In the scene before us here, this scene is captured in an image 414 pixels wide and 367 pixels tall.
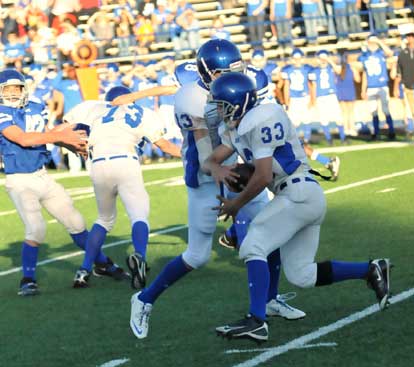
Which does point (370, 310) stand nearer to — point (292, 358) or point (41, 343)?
point (292, 358)

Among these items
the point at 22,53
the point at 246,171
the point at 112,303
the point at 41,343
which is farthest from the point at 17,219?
the point at 22,53

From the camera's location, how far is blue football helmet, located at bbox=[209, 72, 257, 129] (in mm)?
5934

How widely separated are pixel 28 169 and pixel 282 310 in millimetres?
2674

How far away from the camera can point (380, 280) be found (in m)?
6.27

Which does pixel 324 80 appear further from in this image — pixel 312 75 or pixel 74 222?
pixel 74 222

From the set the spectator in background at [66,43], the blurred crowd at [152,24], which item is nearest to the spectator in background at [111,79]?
the blurred crowd at [152,24]

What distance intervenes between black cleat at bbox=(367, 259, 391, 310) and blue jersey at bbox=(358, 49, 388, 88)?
42.3 ft

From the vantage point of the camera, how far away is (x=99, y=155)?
8.41 meters

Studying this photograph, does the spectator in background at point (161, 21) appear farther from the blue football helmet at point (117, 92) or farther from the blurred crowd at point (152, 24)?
the blue football helmet at point (117, 92)

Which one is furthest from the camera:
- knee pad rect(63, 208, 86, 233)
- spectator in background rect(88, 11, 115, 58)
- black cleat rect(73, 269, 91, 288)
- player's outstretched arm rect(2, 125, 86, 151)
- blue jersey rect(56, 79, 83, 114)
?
spectator in background rect(88, 11, 115, 58)

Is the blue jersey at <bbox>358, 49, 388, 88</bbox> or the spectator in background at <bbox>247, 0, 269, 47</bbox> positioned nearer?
the blue jersey at <bbox>358, 49, 388, 88</bbox>

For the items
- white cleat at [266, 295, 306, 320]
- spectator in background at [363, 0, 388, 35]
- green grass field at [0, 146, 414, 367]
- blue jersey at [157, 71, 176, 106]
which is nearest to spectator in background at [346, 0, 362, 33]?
spectator in background at [363, 0, 388, 35]

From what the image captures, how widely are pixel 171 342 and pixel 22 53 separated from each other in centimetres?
1671

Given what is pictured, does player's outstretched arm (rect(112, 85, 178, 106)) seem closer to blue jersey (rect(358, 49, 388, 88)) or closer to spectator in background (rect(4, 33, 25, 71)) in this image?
blue jersey (rect(358, 49, 388, 88))
